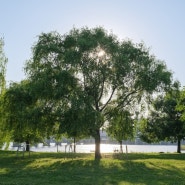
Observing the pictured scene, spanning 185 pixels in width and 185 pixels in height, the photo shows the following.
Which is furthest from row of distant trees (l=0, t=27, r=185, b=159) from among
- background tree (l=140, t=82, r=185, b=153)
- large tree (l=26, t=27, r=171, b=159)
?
background tree (l=140, t=82, r=185, b=153)

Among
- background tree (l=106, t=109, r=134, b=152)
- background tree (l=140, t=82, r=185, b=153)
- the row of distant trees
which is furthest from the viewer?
background tree (l=140, t=82, r=185, b=153)

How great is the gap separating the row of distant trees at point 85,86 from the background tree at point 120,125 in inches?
4.9

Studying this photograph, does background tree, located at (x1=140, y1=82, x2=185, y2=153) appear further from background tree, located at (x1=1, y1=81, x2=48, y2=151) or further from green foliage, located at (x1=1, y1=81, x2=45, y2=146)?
green foliage, located at (x1=1, y1=81, x2=45, y2=146)

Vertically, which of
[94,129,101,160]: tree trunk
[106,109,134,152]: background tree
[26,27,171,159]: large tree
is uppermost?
[26,27,171,159]: large tree

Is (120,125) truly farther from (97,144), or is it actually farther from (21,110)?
(21,110)

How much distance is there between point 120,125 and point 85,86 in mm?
7728

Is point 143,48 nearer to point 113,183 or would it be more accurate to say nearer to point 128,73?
point 128,73

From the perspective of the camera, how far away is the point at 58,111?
40938 mm

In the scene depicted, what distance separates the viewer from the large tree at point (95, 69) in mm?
41562

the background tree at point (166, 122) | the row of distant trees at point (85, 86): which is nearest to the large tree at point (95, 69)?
the row of distant trees at point (85, 86)

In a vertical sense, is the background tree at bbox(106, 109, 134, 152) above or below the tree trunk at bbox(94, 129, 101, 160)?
above

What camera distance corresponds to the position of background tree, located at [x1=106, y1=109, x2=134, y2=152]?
45.5 metres

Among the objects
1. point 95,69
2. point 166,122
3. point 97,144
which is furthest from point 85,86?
point 166,122

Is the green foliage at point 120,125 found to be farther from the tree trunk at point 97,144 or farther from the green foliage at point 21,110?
the green foliage at point 21,110
